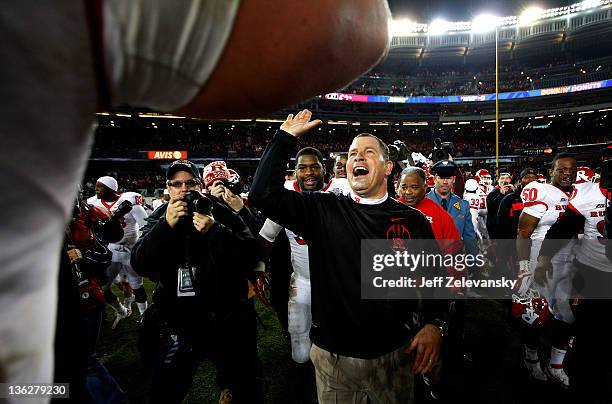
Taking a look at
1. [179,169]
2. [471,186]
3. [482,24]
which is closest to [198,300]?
[179,169]

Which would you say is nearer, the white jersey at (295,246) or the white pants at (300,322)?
the white pants at (300,322)

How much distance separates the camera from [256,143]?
114 ft

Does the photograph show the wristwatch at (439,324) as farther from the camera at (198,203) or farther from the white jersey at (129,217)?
the white jersey at (129,217)

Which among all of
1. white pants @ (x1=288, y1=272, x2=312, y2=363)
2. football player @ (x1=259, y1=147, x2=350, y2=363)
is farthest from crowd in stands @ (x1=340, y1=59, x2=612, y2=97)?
white pants @ (x1=288, y1=272, x2=312, y2=363)

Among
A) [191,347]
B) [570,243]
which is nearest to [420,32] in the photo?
[570,243]

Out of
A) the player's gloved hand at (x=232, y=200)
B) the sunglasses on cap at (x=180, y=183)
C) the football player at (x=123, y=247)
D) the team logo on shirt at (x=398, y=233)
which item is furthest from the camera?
the football player at (x=123, y=247)

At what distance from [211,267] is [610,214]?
11.8 feet

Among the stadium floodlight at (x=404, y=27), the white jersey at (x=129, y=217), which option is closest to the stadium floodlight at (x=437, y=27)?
the stadium floodlight at (x=404, y=27)

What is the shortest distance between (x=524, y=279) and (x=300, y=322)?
305 cm

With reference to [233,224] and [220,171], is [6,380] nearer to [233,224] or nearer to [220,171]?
[233,224]

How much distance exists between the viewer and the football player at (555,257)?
369 cm

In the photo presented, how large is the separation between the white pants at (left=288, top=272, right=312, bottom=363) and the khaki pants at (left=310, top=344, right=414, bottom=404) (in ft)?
4.84

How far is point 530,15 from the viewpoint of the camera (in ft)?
117

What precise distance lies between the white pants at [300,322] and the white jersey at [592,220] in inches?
126
